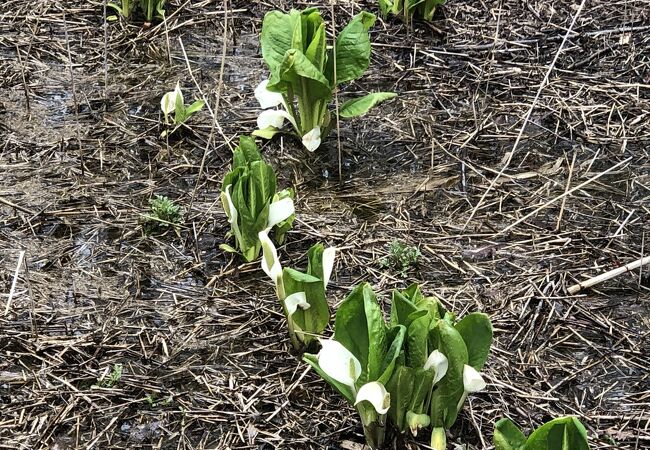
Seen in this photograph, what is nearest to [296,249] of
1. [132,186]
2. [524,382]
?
[132,186]

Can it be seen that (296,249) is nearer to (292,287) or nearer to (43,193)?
(292,287)

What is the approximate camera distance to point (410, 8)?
376 cm

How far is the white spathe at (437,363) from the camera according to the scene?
1975 mm

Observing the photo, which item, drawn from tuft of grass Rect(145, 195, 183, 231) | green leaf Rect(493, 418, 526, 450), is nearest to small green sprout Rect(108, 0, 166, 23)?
tuft of grass Rect(145, 195, 183, 231)

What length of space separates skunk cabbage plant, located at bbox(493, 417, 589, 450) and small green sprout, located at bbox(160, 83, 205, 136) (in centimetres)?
181

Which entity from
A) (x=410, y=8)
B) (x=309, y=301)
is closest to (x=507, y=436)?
(x=309, y=301)

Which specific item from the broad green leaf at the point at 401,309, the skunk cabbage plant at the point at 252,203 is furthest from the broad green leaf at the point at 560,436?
the skunk cabbage plant at the point at 252,203

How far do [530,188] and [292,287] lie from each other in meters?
1.15

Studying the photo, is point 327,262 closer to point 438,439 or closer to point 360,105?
point 438,439

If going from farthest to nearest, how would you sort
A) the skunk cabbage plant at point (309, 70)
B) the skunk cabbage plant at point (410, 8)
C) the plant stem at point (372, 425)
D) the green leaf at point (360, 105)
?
the skunk cabbage plant at point (410, 8) → the green leaf at point (360, 105) → the skunk cabbage plant at point (309, 70) → the plant stem at point (372, 425)

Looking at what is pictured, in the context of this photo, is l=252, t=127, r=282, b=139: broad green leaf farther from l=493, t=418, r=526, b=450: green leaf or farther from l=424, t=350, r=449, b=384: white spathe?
l=493, t=418, r=526, b=450: green leaf

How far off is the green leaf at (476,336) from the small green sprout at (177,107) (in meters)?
1.54

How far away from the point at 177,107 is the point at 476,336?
5.37 ft

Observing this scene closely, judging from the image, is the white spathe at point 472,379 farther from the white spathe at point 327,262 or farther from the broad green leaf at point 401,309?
the white spathe at point 327,262
